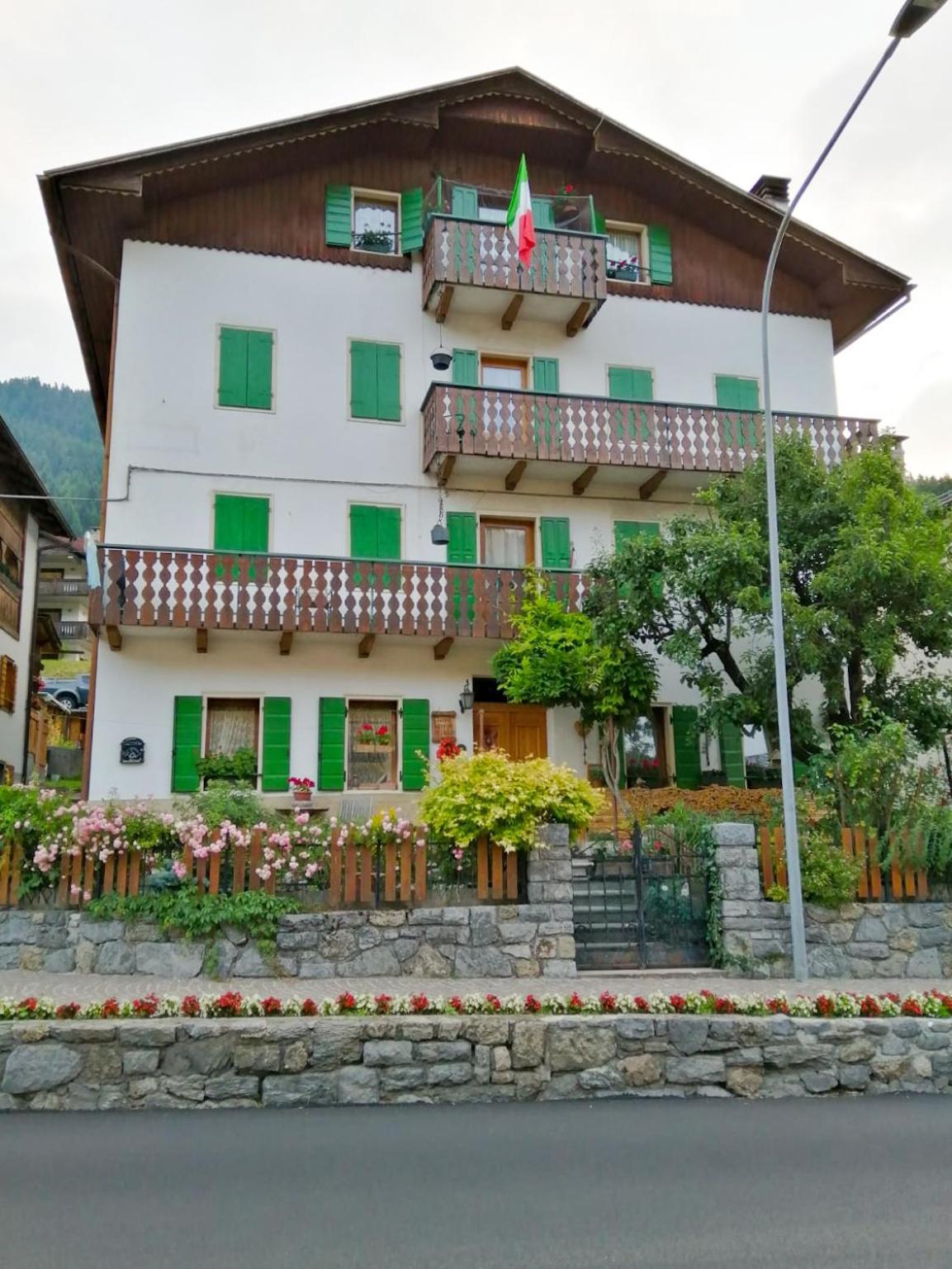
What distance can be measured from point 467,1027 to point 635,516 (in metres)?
13.0

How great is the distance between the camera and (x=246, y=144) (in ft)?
55.9

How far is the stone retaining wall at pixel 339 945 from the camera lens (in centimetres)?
905

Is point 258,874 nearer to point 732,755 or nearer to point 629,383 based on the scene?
point 732,755

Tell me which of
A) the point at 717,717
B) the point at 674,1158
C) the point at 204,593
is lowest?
the point at 674,1158

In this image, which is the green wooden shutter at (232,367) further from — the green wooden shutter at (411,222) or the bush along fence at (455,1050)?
the bush along fence at (455,1050)

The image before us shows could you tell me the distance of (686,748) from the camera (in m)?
17.2

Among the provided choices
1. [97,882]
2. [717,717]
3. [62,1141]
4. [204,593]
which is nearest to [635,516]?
[717,717]

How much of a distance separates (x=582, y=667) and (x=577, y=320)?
707 centimetres

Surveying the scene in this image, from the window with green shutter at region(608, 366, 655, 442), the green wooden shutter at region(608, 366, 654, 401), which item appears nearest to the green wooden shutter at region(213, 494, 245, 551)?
the window with green shutter at region(608, 366, 655, 442)

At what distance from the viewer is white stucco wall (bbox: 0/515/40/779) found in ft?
79.5

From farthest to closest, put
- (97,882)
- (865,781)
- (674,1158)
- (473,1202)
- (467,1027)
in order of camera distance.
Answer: (865,781)
(97,882)
(467,1027)
(674,1158)
(473,1202)

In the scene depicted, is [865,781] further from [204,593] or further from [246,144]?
[246,144]

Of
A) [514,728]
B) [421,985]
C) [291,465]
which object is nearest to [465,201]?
[291,465]

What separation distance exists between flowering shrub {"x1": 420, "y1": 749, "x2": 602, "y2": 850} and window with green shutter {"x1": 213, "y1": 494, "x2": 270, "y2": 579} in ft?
25.0
